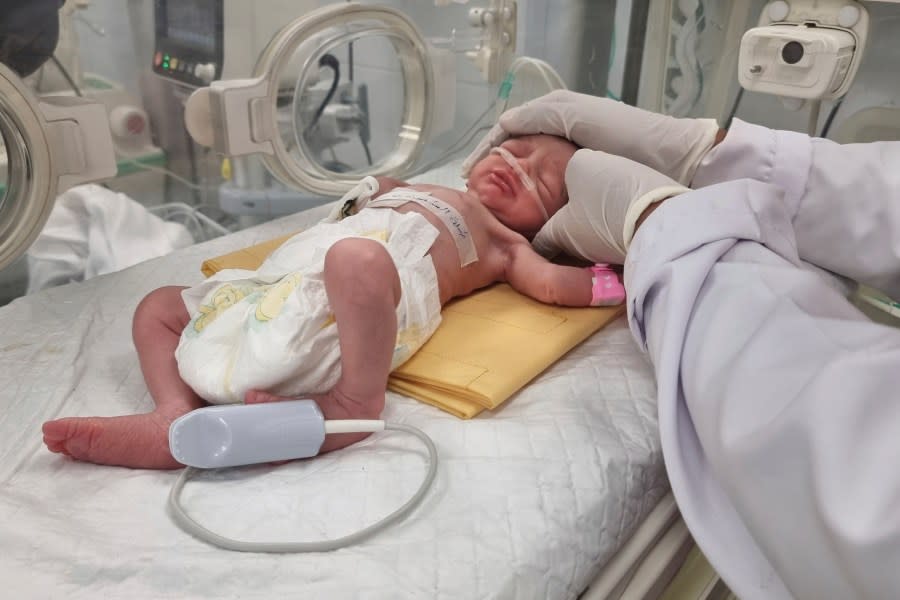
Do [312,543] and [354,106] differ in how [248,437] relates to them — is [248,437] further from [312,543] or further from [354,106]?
[354,106]

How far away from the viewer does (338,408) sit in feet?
2.68

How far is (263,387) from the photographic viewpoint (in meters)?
0.82

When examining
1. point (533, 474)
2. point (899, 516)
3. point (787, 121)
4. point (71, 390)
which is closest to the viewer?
point (899, 516)

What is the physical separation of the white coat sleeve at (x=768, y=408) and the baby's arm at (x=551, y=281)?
0.78 ft

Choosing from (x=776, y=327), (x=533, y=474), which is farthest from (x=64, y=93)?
(x=776, y=327)

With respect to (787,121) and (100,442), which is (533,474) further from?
(787,121)

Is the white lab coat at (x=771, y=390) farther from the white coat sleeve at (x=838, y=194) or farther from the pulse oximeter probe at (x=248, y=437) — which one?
the pulse oximeter probe at (x=248, y=437)

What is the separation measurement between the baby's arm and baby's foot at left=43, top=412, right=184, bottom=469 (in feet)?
1.98

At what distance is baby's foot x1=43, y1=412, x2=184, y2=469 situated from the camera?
2.49ft

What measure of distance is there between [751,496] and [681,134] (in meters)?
0.74

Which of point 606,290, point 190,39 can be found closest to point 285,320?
point 606,290

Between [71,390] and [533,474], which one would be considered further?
[71,390]

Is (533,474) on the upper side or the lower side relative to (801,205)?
lower

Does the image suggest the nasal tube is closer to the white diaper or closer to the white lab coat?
the white diaper
